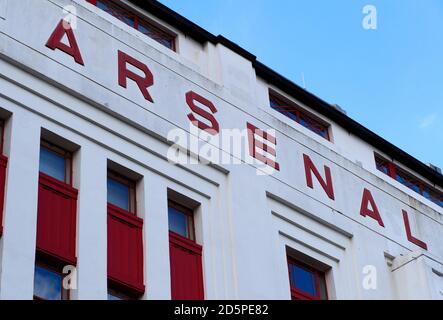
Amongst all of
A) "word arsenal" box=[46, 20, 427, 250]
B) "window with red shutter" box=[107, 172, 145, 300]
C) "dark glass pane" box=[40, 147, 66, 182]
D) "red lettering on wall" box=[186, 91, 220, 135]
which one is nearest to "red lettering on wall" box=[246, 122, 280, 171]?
"word arsenal" box=[46, 20, 427, 250]

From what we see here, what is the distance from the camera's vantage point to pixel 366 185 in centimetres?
2923

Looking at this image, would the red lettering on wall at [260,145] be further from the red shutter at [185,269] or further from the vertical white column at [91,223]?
the vertical white column at [91,223]

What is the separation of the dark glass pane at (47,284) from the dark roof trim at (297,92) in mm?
7880

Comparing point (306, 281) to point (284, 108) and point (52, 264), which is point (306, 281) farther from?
point (52, 264)

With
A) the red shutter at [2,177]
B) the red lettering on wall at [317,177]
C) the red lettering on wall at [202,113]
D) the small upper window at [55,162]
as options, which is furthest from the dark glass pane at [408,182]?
the red shutter at [2,177]

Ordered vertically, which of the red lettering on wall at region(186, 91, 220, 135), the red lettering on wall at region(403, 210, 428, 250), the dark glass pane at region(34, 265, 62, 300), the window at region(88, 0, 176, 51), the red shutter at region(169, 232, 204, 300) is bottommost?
the dark glass pane at region(34, 265, 62, 300)

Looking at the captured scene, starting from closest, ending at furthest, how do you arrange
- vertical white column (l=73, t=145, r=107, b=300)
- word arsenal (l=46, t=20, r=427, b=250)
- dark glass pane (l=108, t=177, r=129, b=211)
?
vertical white column (l=73, t=145, r=107, b=300) < dark glass pane (l=108, t=177, r=129, b=211) < word arsenal (l=46, t=20, r=427, b=250)

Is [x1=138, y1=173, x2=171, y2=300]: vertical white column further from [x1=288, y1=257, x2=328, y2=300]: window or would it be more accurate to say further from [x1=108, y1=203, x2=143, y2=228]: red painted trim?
[x1=288, y1=257, x2=328, y2=300]: window

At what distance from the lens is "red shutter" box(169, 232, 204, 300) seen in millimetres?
23058

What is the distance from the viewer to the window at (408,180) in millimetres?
31484

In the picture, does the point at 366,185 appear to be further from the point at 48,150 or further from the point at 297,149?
the point at 48,150

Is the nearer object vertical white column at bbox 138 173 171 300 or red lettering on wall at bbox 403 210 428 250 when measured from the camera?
vertical white column at bbox 138 173 171 300

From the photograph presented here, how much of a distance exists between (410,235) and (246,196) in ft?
18.2
